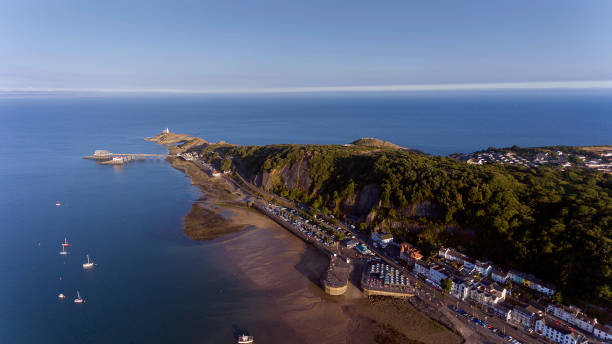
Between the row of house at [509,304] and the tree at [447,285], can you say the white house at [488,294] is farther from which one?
the tree at [447,285]

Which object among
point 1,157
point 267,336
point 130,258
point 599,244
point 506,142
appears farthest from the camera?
point 506,142

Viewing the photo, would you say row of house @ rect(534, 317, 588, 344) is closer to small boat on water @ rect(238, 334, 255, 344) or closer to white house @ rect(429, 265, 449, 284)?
white house @ rect(429, 265, 449, 284)

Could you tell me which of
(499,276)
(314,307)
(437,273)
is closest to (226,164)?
(314,307)

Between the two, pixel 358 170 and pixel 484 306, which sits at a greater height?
pixel 358 170

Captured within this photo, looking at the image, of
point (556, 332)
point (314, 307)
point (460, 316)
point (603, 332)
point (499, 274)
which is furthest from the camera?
point (499, 274)

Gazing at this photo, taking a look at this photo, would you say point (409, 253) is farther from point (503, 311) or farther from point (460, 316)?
point (503, 311)

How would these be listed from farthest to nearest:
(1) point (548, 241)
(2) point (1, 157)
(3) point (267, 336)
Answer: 1. (2) point (1, 157)
2. (1) point (548, 241)
3. (3) point (267, 336)

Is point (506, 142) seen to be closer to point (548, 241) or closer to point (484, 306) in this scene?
point (548, 241)

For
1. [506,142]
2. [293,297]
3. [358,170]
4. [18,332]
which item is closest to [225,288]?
[293,297]
